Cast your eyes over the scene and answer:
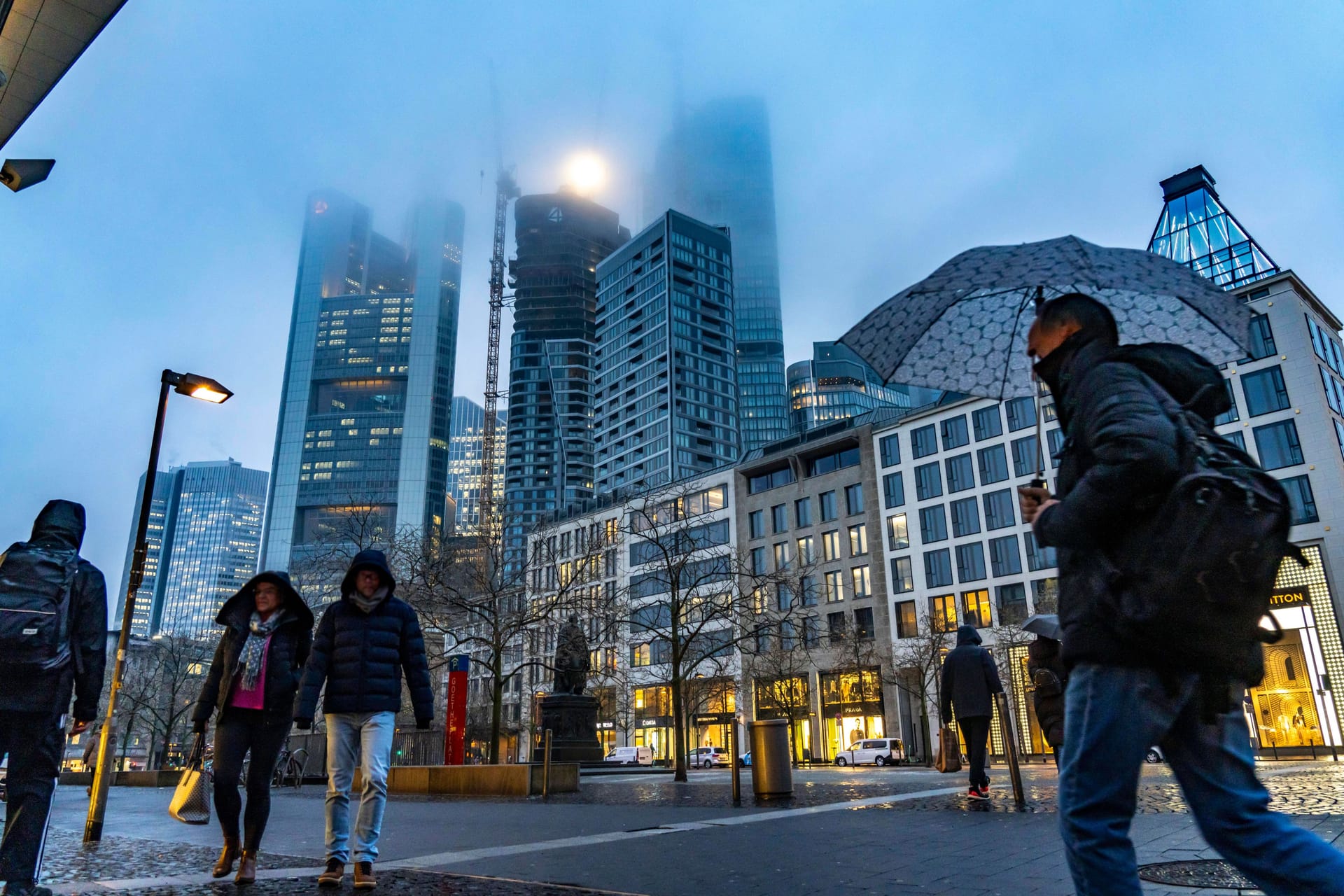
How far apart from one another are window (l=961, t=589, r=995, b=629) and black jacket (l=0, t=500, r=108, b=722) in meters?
51.1

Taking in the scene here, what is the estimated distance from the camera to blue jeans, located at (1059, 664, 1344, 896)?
7.88ft

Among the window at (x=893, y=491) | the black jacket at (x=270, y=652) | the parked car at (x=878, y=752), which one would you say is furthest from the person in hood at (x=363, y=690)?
the window at (x=893, y=491)

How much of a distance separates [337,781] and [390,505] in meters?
189

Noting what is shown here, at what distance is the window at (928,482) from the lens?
185 feet

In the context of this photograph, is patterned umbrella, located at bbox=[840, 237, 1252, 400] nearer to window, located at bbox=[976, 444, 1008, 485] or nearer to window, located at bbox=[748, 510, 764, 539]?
window, located at bbox=[976, 444, 1008, 485]

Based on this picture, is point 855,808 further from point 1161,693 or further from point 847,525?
point 847,525

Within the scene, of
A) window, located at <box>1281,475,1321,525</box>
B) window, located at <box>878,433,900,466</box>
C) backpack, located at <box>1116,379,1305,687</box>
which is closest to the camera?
backpack, located at <box>1116,379,1305,687</box>

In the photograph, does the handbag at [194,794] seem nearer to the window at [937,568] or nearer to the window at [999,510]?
the window at [999,510]

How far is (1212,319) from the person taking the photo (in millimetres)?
4770

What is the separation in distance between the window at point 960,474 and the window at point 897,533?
4.07 meters

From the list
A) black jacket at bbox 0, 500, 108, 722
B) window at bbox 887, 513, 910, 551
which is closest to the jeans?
black jacket at bbox 0, 500, 108, 722

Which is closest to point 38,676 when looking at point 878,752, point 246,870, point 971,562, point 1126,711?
point 246,870

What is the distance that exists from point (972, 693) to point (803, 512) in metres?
54.9

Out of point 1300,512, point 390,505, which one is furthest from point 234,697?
point 390,505
